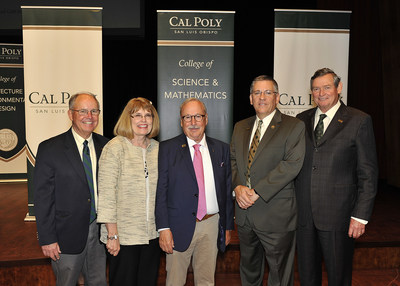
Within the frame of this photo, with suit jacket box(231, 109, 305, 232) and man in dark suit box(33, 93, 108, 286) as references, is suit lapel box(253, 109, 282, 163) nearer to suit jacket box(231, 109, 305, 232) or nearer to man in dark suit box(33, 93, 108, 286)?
suit jacket box(231, 109, 305, 232)

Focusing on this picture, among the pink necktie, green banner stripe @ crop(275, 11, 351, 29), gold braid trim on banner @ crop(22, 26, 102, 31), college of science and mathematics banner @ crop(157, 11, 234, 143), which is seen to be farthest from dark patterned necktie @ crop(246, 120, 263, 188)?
gold braid trim on banner @ crop(22, 26, 102, 31)

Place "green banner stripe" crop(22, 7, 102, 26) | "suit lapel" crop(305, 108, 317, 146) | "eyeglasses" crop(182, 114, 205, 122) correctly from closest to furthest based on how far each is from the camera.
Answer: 1. "eyeglasses" crop(182, 114, 205, 122)
2. "suit lapel" crop(305, 108, 317, 146)
3. "green banner stripe" crop(22, 7, 102, 26)

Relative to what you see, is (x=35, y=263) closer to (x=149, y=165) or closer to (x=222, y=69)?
(x=149, y=165)

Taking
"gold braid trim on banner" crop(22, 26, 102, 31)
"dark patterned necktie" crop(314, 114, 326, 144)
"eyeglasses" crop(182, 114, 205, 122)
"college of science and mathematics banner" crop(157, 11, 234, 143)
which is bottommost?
"dark patterned necktie" crop(314, 114, 326, 144)

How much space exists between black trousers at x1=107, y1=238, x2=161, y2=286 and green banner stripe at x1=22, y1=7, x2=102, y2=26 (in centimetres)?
283

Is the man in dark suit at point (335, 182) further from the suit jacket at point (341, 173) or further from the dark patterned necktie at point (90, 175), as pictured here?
the dark patterned necktie at point (90, 175)

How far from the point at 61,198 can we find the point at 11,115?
5578 mm

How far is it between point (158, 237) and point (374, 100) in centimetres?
616

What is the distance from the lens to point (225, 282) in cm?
320

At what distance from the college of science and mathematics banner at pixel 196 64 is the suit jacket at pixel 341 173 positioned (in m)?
1.76

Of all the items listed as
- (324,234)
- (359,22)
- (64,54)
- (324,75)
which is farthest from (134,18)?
(324,234)

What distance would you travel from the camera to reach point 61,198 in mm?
2094

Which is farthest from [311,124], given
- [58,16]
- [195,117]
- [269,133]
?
[58,16]

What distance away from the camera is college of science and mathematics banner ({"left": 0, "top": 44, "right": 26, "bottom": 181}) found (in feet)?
22.1
